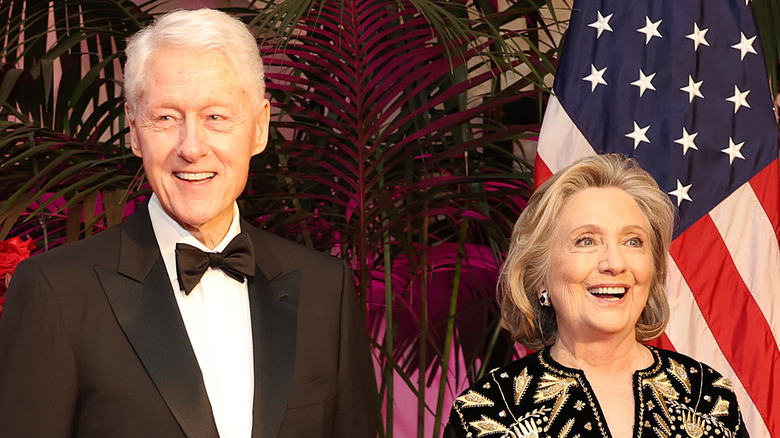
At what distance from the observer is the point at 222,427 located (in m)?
1.66

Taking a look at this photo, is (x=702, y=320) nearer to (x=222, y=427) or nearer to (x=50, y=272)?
(x=222, y=427)

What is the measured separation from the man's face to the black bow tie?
0.06m

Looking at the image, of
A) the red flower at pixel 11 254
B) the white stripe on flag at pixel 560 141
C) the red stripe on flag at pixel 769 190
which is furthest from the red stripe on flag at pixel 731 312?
the red flower at pixel 11 254

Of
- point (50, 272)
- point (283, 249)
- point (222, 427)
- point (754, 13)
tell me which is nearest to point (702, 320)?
point (754, 13)

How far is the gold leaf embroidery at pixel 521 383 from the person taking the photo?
201 centimetres

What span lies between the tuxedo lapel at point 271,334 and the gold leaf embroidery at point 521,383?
536 mm

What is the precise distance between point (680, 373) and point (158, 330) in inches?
42.9

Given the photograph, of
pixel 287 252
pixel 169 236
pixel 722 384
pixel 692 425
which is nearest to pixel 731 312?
pixel 722 384

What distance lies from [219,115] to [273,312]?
358 mm

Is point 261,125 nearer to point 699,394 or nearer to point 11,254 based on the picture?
point 11,254

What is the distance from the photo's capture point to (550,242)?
204cm

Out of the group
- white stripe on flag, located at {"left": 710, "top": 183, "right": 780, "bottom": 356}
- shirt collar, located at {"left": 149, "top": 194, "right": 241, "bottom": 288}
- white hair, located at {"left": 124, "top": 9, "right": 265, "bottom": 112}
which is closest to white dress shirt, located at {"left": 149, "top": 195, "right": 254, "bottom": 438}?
shirt collar, located at {"left": 149, "top": 194, "right": 241, "bottom": 288}

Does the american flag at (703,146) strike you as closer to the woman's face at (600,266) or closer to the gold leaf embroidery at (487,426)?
the woman's face at (600,266)

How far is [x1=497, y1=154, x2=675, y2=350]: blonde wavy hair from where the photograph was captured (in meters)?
2.05
